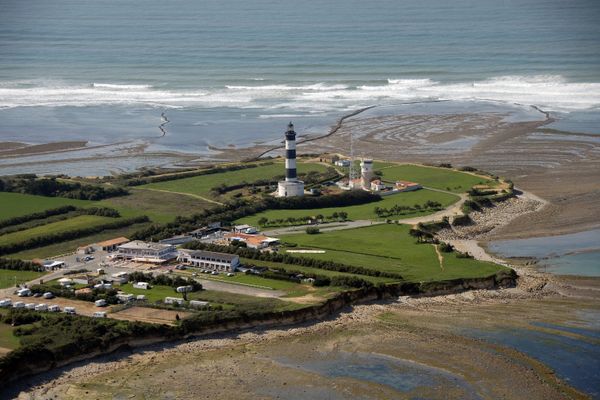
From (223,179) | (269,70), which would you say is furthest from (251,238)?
(269,70)

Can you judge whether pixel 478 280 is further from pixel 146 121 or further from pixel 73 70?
pixel 73 70

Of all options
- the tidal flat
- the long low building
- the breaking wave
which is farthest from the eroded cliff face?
the breaking wave

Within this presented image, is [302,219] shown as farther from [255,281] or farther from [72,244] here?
[255,281]

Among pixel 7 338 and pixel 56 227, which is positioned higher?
pixel 56 227

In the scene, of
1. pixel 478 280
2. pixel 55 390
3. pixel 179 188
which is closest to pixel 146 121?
pixel 179 188

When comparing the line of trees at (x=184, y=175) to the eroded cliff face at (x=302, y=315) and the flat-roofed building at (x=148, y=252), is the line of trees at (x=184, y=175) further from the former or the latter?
the eroded cliff face at (x=302, y=315)

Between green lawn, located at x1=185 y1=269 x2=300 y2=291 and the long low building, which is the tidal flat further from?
the long low building
